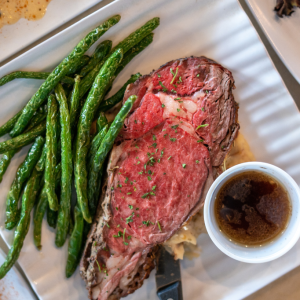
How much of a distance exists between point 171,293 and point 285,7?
2976mm

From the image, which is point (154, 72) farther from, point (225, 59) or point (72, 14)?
point (72, 14)

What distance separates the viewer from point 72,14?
8.48 ft

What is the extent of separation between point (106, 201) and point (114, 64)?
116 cm

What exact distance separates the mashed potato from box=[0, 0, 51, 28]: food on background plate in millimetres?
2272

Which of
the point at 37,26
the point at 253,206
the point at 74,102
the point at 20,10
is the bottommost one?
the point at 253,206

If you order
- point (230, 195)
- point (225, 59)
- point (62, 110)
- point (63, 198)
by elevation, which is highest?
point (62, 110)

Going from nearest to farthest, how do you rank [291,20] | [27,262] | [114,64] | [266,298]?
[114,64]
[27,262]
[291,20]
[266,298]

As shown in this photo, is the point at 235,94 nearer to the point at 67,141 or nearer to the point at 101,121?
the point at 101,121

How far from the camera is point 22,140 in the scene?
239cm

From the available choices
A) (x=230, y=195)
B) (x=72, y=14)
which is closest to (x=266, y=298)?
(x=230, y=195)

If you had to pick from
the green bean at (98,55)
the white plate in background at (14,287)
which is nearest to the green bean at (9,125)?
the green bean at (98,55)

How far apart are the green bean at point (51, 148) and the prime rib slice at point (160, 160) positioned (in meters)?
0.44

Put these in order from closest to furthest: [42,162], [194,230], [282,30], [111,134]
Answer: [111,134], [42,162], [194,230], [282,30]

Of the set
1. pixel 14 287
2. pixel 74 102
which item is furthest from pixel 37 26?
pixel 14 287
